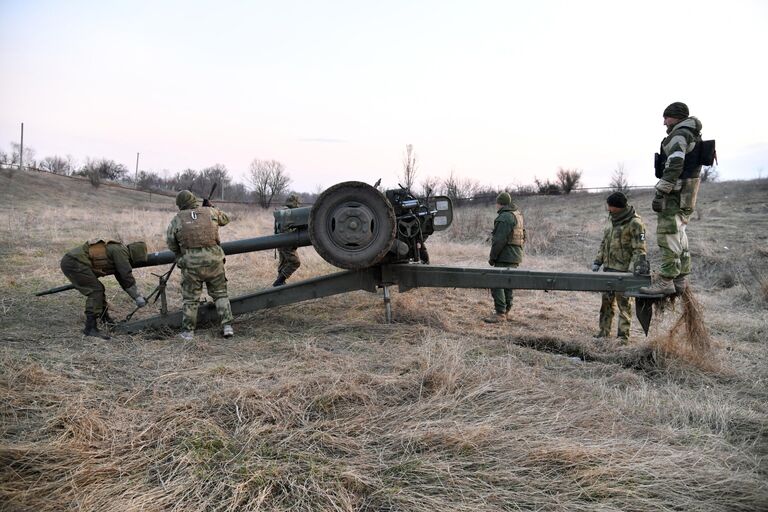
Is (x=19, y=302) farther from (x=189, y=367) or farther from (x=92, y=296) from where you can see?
(x=189, y=367)

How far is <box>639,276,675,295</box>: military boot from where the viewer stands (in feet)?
15.8

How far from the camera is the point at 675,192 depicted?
4.75 metres

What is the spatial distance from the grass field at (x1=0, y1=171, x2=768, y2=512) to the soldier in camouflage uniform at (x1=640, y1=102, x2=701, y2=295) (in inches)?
29.1

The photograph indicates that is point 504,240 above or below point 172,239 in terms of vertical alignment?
above

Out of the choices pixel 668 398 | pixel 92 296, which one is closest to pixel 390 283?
pixel 668 398

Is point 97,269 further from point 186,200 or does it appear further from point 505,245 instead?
point 505,245

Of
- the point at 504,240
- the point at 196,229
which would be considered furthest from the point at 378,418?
the point at 504,240

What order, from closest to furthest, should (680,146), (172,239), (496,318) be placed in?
(680,146) < (172,239) < (496,318)

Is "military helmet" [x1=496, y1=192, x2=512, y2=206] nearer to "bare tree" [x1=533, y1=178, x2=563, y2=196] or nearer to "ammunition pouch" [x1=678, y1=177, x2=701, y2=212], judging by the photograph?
"ammunition pouch" [x1=678, y1=177, x2=701, y2=212]

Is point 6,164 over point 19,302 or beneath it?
over

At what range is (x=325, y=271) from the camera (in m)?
10.8

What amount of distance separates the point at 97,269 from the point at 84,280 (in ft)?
0.67

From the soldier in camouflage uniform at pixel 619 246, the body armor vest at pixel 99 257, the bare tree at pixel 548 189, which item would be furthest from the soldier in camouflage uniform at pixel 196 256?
the bare tree at pixel 548 189

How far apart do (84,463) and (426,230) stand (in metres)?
4.03
